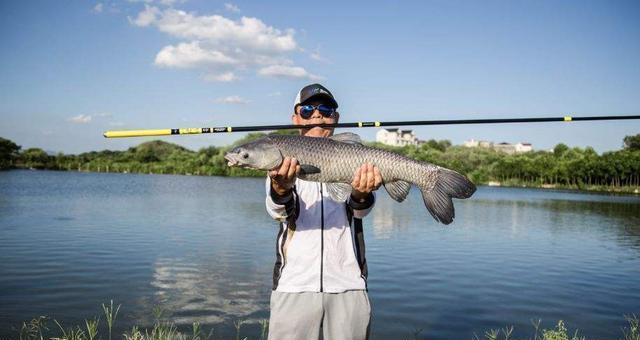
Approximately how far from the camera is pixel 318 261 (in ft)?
11.8

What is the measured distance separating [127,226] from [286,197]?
19901mm

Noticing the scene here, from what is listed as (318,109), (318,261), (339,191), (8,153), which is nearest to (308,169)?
(339,191)

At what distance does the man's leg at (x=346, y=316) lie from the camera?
11.6ft

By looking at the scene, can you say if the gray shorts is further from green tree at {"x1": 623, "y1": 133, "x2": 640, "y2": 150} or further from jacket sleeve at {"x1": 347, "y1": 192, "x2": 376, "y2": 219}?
green tree at {"x1": 623, "y1": 133, "x2": 640, "y2": 150}

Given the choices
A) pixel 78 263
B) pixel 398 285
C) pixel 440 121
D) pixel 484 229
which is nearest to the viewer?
pixel 440 121

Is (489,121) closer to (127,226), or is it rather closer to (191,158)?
(127,226)

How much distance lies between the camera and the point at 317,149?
364 centimetres

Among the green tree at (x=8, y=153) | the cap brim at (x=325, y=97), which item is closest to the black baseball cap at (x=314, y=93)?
the cap brim at (x=325, y=97)

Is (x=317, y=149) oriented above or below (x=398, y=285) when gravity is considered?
Answer: above

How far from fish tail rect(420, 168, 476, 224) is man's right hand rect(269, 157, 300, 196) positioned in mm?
1044

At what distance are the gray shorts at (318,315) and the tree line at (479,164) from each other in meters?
79.9

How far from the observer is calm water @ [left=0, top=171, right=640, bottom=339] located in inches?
403

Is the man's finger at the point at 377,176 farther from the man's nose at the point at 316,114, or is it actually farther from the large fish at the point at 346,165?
the man's nose at the point at 316,114

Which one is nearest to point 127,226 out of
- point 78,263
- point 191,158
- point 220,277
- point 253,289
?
point 78,263
